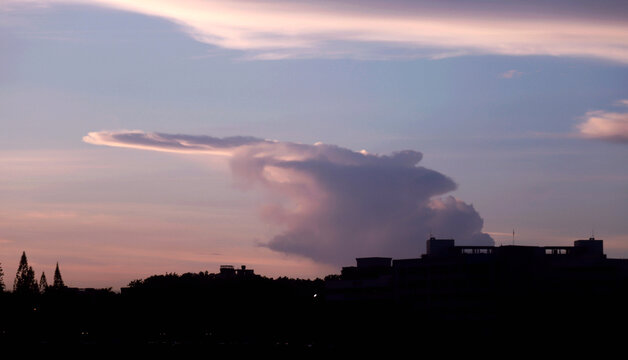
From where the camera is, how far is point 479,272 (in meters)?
194

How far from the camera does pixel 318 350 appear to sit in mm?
174125

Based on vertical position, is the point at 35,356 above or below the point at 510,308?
below

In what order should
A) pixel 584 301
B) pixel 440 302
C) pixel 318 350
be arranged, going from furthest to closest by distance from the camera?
1. pixel 440 302
2. pixel 584 301
3. pixel 318 350

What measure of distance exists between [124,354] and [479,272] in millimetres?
62678

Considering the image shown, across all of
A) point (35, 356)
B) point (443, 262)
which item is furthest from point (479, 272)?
point (35, 356)

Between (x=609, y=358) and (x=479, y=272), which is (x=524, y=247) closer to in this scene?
(x=479, y=272)

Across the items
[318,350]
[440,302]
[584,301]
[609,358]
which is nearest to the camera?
[609,358]

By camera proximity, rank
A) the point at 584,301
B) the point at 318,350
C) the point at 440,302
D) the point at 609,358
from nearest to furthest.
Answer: the point at 609,358 < the point at 318,350 < the point at 584,301 < the point at 440,302

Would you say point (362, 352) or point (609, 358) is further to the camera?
point (362, 352)

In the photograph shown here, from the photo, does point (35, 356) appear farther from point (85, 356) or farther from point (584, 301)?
point (584, 301)

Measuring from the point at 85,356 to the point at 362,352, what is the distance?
44.9m

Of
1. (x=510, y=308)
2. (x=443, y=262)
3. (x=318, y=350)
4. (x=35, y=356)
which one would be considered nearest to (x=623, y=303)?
(x=510, y=308)

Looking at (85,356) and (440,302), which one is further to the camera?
(440,302)

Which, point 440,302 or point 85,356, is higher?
point 440,302
